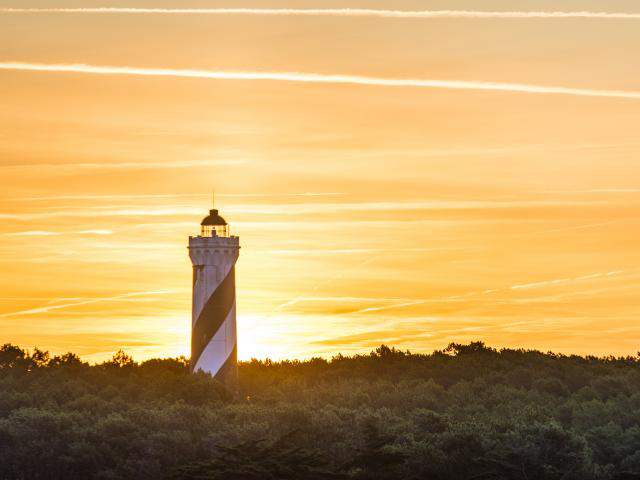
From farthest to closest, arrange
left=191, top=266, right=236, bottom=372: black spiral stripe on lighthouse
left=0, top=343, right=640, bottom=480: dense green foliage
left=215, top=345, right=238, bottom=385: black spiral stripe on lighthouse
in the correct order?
1. left=215, top=345, right=238, bottom=385: black spiral stripe on lighthouse
2. left=191, top=266, right=236, bottom=372: black spiral stripe on lighthouse
3. left=0, top=343, right=640, bottom=480: dense green foliage

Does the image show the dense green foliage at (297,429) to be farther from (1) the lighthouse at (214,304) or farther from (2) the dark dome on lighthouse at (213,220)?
(2) the dark dome on lighthouse at (213,220)

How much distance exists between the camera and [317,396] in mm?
74125

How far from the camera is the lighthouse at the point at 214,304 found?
6575cm

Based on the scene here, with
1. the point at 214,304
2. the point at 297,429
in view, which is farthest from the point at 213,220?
the point at 297,429

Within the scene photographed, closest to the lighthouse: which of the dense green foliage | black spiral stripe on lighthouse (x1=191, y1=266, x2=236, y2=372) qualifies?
black spiral stripe on lighthouse (x1=191, y1=266, x2=236, y2=372)

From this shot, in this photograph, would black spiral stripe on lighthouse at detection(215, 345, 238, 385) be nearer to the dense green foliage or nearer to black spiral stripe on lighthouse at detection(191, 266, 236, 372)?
the dense green foliage

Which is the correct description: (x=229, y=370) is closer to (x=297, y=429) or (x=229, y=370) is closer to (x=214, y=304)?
(x=214, y=304)

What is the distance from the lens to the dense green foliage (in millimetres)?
53969

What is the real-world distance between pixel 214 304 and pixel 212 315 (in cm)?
61

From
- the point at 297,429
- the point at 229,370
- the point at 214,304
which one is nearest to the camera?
the point at 297,429

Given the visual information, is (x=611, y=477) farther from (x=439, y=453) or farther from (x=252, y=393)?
(x=252, y=393)

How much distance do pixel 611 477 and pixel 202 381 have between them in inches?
921

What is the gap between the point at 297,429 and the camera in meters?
58.1

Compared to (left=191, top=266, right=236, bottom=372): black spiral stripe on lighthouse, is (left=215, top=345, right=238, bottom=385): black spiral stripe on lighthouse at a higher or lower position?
lower
